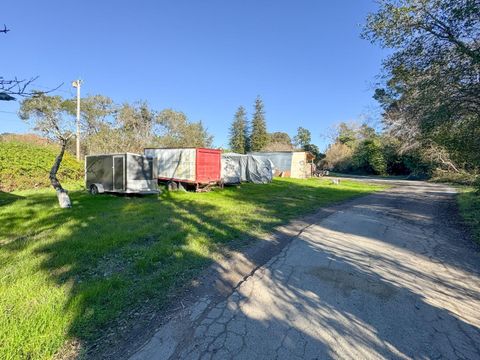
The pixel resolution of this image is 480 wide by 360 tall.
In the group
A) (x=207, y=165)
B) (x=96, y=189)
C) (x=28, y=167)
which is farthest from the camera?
(x=28, y=167)

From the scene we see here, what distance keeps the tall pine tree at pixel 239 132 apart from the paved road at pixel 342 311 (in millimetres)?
57529

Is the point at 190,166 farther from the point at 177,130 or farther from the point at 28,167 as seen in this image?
the point at 177,130

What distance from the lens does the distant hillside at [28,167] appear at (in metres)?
14.8

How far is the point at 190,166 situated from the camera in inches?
605

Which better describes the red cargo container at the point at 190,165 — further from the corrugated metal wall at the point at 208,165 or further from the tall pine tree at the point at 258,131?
the tall pine tree at the point at 258,131

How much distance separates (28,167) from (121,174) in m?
8.57

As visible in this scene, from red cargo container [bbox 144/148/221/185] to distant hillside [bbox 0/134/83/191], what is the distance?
6802 mm

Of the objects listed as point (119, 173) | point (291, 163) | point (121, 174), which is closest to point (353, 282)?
point (121, 174)

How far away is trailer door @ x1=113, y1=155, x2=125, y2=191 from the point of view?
39.5 feet

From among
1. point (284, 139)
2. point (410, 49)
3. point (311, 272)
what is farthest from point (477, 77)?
point (284, 139)

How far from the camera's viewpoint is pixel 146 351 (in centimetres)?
237

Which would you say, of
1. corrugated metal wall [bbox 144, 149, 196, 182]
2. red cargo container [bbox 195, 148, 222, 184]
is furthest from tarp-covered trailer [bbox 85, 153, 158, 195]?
red cargo container [bbox 195, 148, 222, 184]

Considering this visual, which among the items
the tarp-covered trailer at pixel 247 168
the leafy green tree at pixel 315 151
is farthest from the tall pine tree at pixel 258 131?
the tarp-covered trailer at pixel 247 168

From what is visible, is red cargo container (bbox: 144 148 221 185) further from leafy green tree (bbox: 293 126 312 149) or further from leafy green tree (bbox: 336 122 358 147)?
leafy green tree (bbox: 293 126 312 149)
